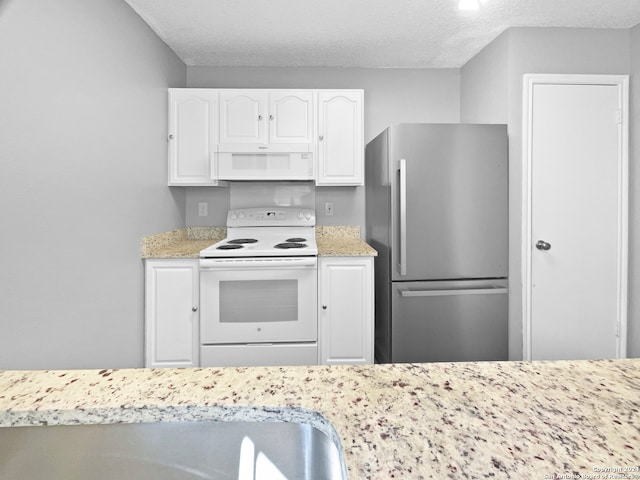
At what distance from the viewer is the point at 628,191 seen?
245 cm

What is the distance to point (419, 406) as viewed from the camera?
55 centimetres

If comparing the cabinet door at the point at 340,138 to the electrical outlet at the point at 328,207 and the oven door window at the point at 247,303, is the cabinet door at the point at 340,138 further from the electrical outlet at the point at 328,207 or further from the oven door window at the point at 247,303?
the oven door window at the point at 247,303

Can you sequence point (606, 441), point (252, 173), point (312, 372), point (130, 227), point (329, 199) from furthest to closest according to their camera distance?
point (329, 199), point (252, 173), point (130, 227), point (312, 372), point (606, 441)

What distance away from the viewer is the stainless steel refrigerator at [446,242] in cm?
230

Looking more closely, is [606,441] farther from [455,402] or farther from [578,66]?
[578,66]

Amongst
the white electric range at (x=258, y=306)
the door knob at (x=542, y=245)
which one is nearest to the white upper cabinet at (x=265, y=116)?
the white electric range at (x=258, y=306)

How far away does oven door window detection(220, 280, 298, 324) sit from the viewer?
2.36 metres

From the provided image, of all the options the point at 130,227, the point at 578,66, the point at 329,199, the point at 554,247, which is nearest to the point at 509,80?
the point at 578,66

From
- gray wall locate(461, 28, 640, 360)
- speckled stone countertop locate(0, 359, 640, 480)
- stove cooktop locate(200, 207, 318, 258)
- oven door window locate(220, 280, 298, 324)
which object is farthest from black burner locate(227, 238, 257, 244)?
speckled stone countertop locate(0, 359, 640, 480)

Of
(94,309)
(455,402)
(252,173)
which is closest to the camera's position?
(455,402)

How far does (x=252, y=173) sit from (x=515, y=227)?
191 centimetres

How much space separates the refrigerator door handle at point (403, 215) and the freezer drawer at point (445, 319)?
0.16 metres

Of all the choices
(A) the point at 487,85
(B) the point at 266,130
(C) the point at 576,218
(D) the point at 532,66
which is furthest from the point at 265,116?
(C) the point at 576,218

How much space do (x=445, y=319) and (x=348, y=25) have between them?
2.08 m
